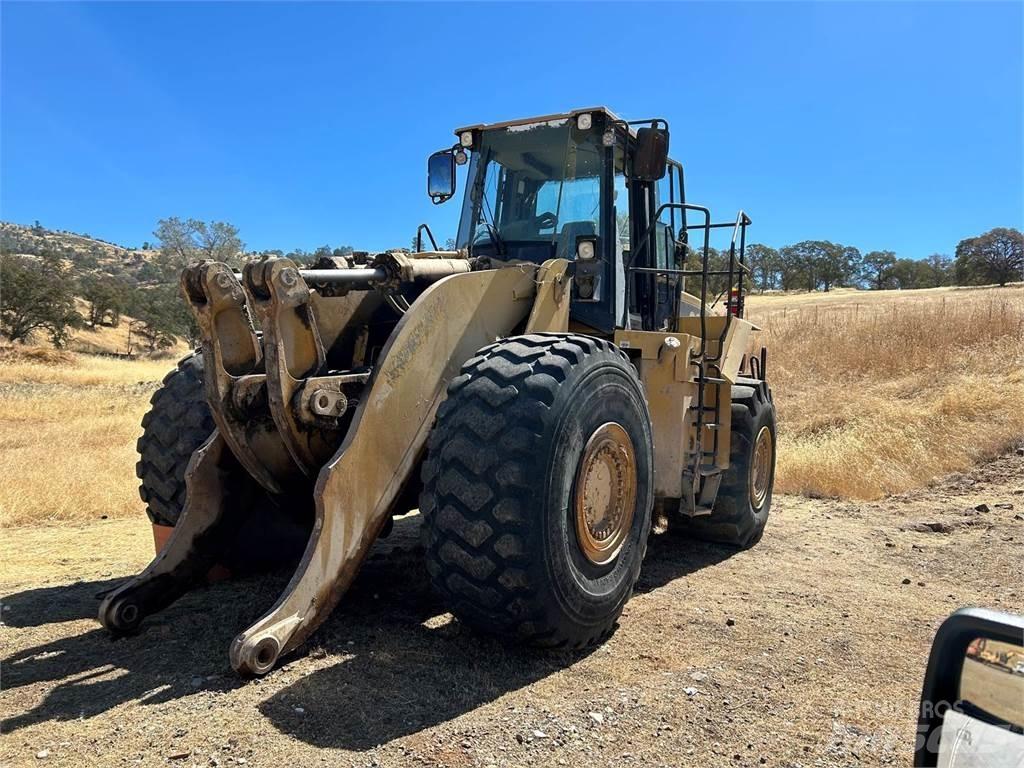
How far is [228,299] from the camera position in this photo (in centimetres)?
356

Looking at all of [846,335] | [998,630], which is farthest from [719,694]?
[846,335]

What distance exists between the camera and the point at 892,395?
46.4ft

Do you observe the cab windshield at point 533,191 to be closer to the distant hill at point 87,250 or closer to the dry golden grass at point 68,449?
the dry golden grass at point 68,449

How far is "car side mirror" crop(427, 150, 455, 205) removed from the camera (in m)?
5.81

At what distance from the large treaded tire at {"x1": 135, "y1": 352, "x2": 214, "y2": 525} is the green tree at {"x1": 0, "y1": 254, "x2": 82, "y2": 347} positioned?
35337 mm

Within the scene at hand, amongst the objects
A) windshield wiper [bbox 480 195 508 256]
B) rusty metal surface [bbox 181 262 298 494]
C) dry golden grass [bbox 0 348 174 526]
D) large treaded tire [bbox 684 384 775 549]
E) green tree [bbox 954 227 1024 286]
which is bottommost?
dry golden grass [bbox 0 348 174 526]

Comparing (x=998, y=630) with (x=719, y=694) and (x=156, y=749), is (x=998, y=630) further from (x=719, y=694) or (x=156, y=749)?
(x=156, y=749)

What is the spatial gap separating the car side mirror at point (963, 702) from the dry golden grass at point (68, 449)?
24.6 ft

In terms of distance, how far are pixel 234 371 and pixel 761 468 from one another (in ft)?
16.0

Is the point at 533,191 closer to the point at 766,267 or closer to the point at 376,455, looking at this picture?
the point at 376,455

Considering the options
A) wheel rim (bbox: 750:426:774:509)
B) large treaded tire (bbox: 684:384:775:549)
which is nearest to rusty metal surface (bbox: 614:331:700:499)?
large treaded tire (bbox: 684:384:775:549)

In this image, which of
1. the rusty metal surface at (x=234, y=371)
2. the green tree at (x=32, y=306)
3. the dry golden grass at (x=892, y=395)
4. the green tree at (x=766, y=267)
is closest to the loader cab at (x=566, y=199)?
the rusty metal surface at (x=234, y=371)

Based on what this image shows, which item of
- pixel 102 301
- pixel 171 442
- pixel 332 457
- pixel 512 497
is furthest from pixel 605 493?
pixel 102 301

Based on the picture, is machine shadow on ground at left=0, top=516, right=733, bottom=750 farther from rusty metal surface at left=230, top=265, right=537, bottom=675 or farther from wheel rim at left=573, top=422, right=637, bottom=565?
wheel rim at left=573, top=422, right=637, bottom=565
